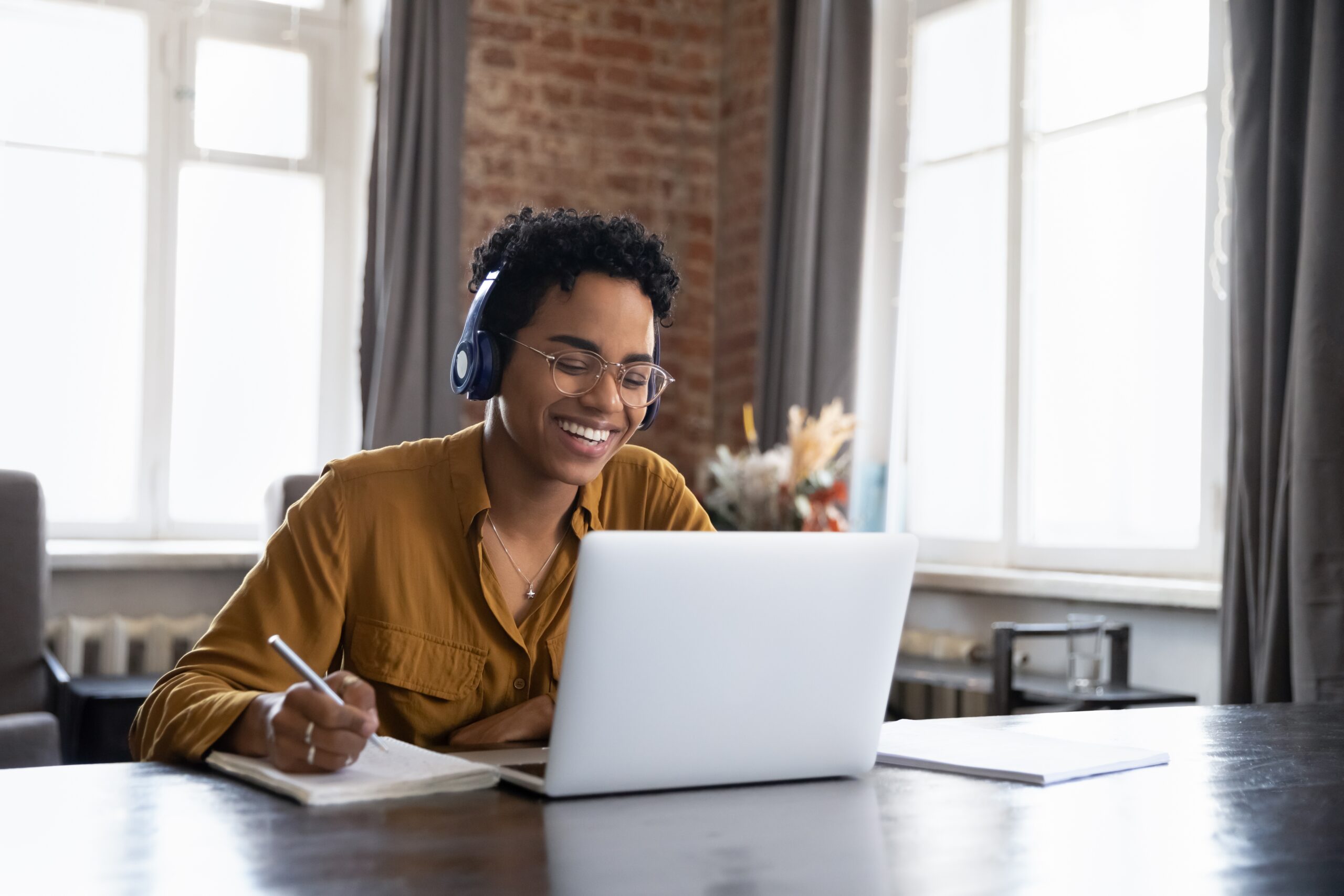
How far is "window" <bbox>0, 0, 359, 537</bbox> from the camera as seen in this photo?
4117 millimetres

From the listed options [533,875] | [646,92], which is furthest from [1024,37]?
[533,875]

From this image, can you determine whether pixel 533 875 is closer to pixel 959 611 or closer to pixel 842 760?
pixel 842 760

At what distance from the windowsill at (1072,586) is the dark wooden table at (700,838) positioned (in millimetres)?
1950

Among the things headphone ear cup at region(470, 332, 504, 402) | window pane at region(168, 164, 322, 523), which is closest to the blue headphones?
headphone ear cup at region(470, 332, 504, 402)

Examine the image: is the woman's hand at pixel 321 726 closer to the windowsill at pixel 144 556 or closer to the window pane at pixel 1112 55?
the windowsill at pixel 144 556

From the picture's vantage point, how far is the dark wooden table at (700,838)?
3.03 feet

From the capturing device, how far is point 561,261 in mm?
Result: 1742

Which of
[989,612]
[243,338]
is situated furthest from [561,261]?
[243,338]

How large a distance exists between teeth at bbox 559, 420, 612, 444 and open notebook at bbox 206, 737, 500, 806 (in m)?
0.53

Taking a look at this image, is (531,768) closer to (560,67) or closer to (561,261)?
(561,261)

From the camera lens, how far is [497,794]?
1.19 m

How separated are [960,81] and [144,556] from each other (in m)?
2.73

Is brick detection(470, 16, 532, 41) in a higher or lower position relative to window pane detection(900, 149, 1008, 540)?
higher

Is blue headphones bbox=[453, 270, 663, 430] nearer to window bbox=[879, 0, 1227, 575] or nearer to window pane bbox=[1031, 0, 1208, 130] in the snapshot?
window bbox=[879, 0, 1227, 575]
